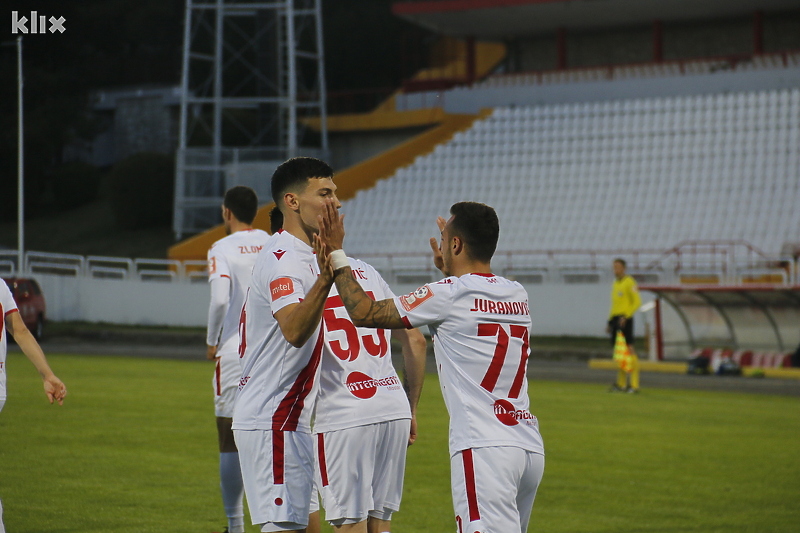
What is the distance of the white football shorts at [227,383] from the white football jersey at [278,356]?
247 cm

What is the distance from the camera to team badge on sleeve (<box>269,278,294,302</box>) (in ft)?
16.1

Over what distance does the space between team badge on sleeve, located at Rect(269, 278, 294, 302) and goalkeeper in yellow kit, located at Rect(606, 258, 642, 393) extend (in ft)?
44.4

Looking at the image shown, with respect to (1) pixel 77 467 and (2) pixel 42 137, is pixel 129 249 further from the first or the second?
(1) pixel 77 467

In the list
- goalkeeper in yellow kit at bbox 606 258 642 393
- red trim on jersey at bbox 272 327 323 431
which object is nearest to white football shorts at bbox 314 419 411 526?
red trim on jersey at bbox 272 327 323 431

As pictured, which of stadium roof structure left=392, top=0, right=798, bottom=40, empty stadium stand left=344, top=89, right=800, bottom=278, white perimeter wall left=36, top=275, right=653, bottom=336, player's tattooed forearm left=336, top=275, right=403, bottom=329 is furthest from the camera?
stadium roof structure left=392, top=0, right=798, bottom=40

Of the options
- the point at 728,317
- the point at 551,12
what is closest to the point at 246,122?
the point at 551,12

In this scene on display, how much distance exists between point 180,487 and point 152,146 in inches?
2199

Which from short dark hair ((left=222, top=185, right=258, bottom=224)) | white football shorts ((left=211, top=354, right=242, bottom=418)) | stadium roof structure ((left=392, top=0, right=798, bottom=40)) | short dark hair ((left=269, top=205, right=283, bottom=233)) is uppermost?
stadium roof structure ((left=392, top=0, right=798, bottom=40))

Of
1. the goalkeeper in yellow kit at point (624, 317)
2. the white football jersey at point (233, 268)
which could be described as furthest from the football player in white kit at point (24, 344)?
the goalkeeper in yellow kit at point (624, 317)

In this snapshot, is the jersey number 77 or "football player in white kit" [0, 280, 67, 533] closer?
the jersey number 77

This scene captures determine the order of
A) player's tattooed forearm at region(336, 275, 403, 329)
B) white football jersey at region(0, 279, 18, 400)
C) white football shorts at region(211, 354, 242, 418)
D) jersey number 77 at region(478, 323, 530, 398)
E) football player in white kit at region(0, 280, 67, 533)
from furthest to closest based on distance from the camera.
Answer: white football shorts at region(211, 354, 242, 418) < football player in white kit at region(0, 280, 67, 533) < white football jersey at region(0, 279, 18, 400) < jersey number 77 at region(478, 323, 530, 398) < player's tattooed forearm at region(336, 275, 403, 329)

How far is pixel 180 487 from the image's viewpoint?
368 inches

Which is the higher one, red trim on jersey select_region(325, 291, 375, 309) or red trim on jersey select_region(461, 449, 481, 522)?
red trim on jersey select_region(325, 291, 375, 309)

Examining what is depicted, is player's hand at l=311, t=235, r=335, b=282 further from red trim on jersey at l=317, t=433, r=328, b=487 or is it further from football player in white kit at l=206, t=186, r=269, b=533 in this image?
football player in white kit at l=206, t=186, r=269, b=533
